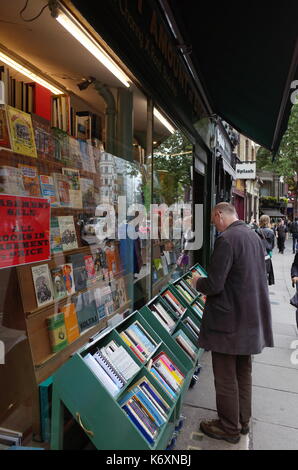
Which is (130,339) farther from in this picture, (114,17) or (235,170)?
(235,170)

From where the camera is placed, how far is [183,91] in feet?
16.1

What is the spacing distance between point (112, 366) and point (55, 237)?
1.15m

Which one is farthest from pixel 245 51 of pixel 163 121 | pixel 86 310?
pixel 86 310

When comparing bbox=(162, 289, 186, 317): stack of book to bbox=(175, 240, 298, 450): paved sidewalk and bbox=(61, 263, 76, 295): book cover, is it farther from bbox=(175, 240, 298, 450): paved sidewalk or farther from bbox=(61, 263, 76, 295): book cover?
bbox=(61, 263, 76, 295): book cover

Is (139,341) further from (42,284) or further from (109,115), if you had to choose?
(109,115)

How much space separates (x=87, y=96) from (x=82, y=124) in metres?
0.40

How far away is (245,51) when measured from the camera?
159 inches

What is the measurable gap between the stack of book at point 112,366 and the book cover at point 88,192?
143cm

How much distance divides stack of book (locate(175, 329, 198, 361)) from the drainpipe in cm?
199

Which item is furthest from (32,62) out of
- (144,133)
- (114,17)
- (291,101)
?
(291,101)

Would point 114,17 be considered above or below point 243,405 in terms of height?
above

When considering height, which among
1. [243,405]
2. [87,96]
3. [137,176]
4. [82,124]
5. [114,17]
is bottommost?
[243,405]

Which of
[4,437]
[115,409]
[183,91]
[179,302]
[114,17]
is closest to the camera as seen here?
[115,409]

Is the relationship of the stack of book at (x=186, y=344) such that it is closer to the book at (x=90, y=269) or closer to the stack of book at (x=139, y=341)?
the stack of book at (x=139, y=341)
